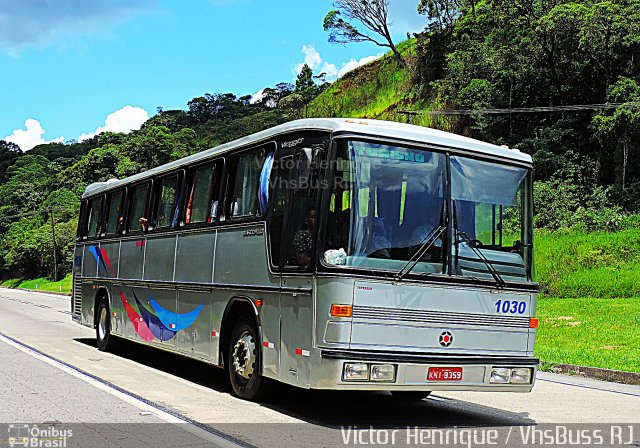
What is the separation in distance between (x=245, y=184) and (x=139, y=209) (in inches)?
192

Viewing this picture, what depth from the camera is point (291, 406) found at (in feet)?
31.9

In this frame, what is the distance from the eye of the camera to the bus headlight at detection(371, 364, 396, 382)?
8.10 metres

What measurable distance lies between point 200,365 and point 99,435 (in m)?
6.86

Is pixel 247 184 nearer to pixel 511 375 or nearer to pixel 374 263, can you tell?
pixel 374 263

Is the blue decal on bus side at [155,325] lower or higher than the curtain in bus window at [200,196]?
lower

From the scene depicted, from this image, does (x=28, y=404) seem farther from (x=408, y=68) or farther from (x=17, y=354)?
(x=408, y=68)

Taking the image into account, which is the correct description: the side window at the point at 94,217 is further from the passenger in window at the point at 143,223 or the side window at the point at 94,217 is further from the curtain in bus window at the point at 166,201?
the curtain in bus window at the point at 166,201

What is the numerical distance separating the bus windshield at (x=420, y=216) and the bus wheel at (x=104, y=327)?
30.3ft

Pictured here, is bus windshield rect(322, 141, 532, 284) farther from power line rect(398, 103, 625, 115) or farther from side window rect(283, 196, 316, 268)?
power line rect(398, 103, 625, 115)

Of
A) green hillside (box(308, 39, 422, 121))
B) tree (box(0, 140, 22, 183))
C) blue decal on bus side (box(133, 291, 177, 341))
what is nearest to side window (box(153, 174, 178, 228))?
blue decal on bus side (box(133, 291, 177, 341))

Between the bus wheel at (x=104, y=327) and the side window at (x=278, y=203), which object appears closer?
the side window at (x=278, y=203)

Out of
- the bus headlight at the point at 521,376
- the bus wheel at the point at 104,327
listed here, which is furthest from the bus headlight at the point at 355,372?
the bus wheel at the point at 104,327

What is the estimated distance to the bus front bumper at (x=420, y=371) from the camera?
316 inches

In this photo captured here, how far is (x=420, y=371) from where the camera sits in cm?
832
